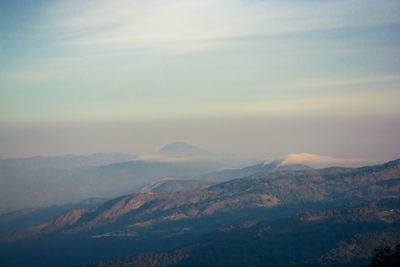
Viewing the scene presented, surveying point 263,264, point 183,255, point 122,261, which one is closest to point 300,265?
point 263,264

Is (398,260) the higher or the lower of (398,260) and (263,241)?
the higher

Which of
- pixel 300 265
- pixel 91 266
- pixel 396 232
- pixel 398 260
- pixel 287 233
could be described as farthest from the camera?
pixel 287 233

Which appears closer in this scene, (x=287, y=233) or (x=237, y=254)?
(x=237, y=254)

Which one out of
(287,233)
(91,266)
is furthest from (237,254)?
(91,266)

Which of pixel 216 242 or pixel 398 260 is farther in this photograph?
pixel 216 242

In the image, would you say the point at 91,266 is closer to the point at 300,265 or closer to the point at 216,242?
the point at 216,242

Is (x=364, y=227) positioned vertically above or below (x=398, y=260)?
below

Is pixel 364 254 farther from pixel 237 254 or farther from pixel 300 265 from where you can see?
pixel 237 254

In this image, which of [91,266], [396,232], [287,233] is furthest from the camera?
[287,233]

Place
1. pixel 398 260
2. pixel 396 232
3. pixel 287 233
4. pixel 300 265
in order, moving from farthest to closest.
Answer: pixel 287 233 → pixel 396 232 → pixel 300 265 → pixel 398 260
